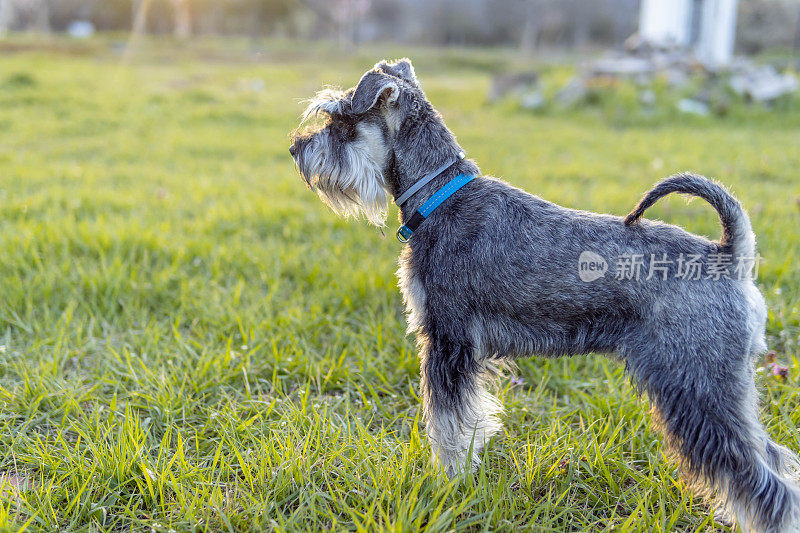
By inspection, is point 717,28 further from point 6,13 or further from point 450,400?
point 6,13

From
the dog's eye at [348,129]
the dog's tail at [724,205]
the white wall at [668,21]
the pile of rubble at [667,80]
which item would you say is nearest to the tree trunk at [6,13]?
the pile of rubble at [667,80]

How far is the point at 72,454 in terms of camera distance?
2729mm

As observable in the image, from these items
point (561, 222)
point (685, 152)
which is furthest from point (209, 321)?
point (685, 152)

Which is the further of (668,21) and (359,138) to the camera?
(668,21)

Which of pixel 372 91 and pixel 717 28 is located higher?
pixel 717 28

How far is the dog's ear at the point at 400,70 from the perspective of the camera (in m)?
3.14

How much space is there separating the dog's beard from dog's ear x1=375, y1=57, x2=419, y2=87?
476 mm

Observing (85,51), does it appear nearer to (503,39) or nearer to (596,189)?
(596,189)

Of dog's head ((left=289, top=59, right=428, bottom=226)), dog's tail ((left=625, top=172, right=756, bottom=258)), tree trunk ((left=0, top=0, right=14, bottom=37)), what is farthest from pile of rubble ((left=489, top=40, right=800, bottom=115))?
tree trunk ((left=0, top=0, right=14, bottom=37))

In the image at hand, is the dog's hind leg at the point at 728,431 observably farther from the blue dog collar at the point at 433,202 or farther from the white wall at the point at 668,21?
the white wall at the point at 668,21

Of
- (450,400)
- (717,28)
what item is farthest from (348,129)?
(717,28)

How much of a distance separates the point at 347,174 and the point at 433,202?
505mm

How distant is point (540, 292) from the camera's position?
8.49ft

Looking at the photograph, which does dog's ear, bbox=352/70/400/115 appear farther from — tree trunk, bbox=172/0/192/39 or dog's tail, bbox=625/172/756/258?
tree trunk, bbox=172/0/192/39
